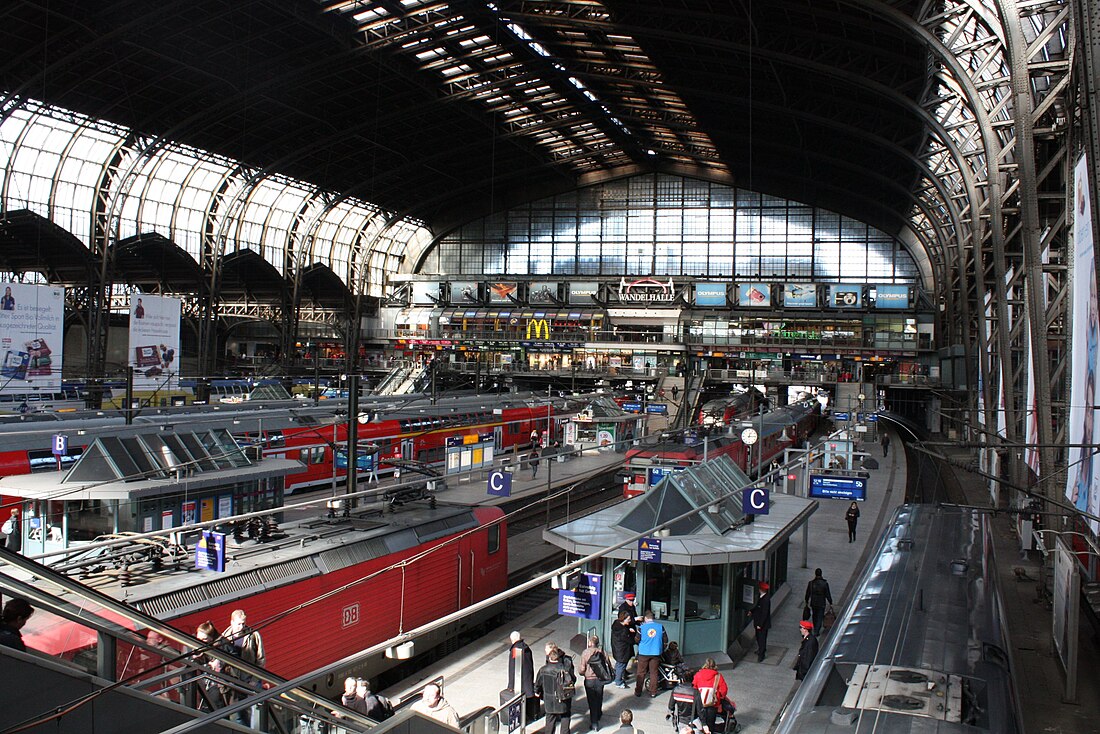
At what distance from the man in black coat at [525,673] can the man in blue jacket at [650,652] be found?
210 cm

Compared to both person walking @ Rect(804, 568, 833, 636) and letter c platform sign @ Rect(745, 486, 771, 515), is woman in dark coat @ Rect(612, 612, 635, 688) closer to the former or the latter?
person walking @ Rect(804, 568, 833, 636)

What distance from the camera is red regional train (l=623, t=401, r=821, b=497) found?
83.5 feet

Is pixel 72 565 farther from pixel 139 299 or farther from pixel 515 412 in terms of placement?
pixel 515 412

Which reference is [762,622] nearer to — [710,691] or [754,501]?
[754,501]

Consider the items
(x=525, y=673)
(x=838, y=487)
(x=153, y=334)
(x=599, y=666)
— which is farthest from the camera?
(x=153, y=334)

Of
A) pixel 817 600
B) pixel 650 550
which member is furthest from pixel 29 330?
pixel 817 600

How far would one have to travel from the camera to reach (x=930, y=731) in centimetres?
700

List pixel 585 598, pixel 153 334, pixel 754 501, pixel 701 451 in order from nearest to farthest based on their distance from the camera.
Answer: pixel 585 598
pixel 754 501
pixel 701 451
pixel 153 334

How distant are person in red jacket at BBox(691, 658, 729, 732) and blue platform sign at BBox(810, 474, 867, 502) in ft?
41.7

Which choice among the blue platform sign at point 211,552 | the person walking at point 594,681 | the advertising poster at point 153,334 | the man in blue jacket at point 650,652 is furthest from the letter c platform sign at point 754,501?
the advertising poster at point 153,334

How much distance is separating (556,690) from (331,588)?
4.42 metres

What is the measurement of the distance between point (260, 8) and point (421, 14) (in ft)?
27.8

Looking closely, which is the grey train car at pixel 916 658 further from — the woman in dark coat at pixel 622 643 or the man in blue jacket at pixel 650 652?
the woman in dark coat at pixel 622 643

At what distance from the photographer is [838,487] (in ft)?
74.9
